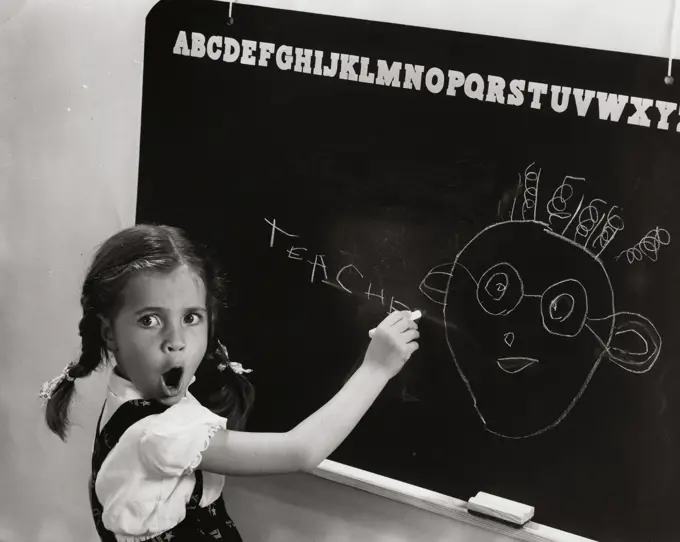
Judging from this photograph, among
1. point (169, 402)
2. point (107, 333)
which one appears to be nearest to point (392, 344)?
point (169, 402)

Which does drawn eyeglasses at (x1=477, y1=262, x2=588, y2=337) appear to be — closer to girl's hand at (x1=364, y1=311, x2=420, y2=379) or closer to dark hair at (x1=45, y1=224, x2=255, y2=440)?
girl's hand at (x1=364, y1=311, x2=420, y2=379)

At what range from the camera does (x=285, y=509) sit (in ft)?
6.86

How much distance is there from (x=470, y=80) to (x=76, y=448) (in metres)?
1.37

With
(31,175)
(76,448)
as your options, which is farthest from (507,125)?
(76,448)

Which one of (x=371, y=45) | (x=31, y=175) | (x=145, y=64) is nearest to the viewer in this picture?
(x=371, y=45)

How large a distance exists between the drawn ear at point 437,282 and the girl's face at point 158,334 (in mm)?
438

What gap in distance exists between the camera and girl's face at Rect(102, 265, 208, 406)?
1.77m

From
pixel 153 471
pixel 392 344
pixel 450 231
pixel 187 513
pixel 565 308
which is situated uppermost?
pixel 450 231

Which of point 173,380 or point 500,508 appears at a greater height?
point 173,380

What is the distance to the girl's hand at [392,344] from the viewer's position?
5.80ft

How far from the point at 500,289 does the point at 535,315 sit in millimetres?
77

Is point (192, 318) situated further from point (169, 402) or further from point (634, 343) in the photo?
point (634, 343)

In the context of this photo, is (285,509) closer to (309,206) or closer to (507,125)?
(309,206)

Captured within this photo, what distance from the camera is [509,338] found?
1.74 meters
